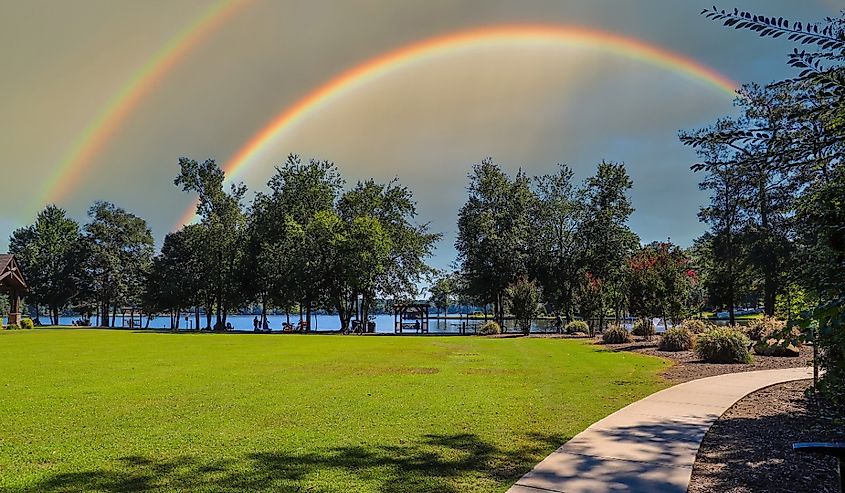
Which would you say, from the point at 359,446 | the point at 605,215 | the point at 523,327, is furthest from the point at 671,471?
the point at 605,215

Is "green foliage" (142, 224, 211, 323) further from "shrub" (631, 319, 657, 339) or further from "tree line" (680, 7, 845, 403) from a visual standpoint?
"tree line" (680, 7, 845, 403)

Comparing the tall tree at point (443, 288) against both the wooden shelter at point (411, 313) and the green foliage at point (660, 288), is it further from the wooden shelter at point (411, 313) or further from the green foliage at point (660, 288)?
the green foliage at point (660, 288)

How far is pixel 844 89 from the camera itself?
3.68 metres

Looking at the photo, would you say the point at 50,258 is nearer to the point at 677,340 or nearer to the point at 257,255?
the point at 257,255

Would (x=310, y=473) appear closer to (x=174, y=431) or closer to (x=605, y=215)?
(x=174, y=431)

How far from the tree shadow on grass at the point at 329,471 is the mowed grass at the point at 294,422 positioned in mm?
18

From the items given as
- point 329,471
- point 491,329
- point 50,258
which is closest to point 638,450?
point 329,471

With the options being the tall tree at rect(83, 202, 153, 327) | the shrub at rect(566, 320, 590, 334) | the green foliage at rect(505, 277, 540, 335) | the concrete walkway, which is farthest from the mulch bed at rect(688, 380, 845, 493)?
the tall tree at rect(83, 202, 153, 327)

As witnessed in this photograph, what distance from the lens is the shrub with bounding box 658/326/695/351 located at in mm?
17828

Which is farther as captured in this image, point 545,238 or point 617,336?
point 545,238

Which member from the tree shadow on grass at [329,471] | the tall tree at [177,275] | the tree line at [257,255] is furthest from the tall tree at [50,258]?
the tree shadow on grass at [329,471]

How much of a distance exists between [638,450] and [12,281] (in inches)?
1865

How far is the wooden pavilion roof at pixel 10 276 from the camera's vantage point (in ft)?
131

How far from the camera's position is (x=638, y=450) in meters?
5.80
